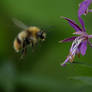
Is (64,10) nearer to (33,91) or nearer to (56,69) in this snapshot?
(56,69)

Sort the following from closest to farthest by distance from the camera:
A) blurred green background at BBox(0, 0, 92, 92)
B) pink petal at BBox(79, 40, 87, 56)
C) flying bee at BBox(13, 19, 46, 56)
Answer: pink petal at BBox(79, 40, 87, 56) < flying bee at BBox(13, 19, 46, 56) < blurred green background at BBox(0, 0, 92, 92)

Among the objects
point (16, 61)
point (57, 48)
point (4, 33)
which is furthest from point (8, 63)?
point (57, 48)

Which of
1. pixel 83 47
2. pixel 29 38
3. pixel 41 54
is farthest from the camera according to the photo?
pixel 41 54

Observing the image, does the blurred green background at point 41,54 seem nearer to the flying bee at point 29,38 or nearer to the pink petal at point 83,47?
the flying bee at point 29,38

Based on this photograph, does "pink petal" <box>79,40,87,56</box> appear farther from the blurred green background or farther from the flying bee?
the blurred green background

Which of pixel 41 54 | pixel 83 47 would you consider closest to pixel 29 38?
pixel 83 47

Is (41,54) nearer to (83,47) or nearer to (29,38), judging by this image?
(29,38)

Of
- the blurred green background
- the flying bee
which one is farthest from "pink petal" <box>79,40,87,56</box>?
the blurred green background

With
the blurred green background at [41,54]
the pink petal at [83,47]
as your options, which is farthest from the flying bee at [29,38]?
the pink petal at [83,47]
